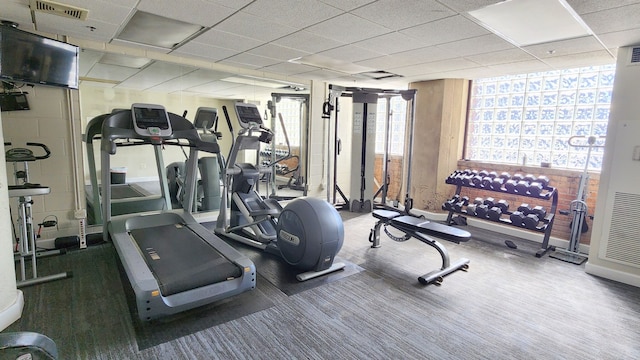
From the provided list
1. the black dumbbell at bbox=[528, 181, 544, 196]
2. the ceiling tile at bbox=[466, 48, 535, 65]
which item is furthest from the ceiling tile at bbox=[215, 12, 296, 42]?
the black dumbbell at bbox=[528, 181, 544, 196]

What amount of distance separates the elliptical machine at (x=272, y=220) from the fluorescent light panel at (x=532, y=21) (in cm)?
213

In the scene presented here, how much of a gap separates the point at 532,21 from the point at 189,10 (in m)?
2.81

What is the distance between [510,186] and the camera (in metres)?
4.38

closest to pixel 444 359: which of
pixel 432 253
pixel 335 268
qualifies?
pixel 335 268

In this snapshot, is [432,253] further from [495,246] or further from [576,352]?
[576,352]

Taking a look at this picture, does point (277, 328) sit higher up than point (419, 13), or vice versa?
point (419, 13)

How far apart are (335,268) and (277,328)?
1068mm

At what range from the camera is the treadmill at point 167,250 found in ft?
7.69

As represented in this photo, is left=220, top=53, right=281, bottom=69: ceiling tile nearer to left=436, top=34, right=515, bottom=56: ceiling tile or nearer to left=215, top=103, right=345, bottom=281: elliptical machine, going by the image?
left=215, top=103, right=345, bottom=281: elliptical machine

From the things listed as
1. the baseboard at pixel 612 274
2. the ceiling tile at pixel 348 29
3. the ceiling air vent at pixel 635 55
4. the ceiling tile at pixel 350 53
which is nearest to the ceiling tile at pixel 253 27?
the ceiling tile at pixel 348 29

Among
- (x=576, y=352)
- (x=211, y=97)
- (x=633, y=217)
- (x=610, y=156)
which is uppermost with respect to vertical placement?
(x=211, y=97)

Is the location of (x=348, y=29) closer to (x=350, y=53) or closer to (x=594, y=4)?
(x=350, y=53)

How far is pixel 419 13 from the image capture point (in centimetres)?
249

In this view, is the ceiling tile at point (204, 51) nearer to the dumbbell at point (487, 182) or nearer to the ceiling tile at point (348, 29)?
the ceiling tile at point (348, 29)
